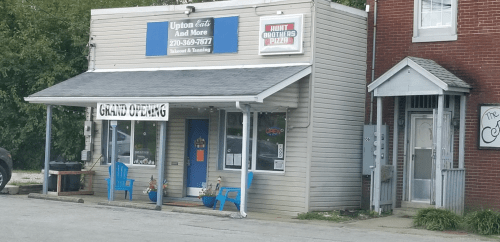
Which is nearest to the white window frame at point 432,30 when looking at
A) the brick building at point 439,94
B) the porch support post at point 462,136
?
the brick building at point 439,94

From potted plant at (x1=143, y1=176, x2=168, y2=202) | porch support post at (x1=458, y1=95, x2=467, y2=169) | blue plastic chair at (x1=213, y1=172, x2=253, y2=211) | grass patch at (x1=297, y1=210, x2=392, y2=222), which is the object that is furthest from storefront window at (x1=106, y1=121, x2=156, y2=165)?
porch support post at (x1=458, y1=95, x2=467, y2=169)

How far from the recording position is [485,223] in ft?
46.1

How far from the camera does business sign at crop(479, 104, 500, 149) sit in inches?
647

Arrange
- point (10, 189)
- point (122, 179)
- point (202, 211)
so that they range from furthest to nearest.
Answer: point (10, 189), point (122, 179), point (202, 211)

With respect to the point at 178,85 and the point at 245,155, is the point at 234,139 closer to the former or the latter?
the point at 178,85

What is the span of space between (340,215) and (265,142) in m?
2.52

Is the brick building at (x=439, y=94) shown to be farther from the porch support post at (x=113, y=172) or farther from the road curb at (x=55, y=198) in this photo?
the road curb at (x=55, y=198)

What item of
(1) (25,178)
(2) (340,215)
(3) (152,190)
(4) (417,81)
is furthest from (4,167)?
Answer: (4) (417,81)

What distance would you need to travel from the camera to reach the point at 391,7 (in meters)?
18.1

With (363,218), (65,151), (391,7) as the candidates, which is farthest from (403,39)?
(65,151)

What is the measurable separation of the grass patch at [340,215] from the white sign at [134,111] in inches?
151

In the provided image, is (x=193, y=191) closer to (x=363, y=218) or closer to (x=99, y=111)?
(x=99, y=111)

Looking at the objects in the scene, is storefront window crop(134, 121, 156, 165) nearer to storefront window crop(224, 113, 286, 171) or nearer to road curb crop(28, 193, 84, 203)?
road curb crop(28, 193, 84, 203)

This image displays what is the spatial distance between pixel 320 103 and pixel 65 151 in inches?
621
